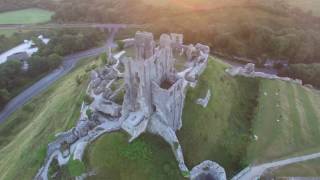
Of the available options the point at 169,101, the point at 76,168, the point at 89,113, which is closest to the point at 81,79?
the point at 89,113

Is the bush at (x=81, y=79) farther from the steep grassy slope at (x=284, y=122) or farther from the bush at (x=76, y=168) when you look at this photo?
the steep grassy slope at (x=284, y=122)

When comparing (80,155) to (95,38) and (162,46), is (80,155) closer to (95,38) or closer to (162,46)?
(162,46)

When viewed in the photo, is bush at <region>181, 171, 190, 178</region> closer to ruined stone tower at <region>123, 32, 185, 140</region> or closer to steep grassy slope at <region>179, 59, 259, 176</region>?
steep grassy slope at <region>179, 59, 259, 176</region>

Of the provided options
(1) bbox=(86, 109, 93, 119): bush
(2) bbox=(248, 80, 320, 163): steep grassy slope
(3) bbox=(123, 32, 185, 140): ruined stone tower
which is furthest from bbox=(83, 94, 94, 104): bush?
(2) bbox=(248, 80, 320, 163): steep grassy slope

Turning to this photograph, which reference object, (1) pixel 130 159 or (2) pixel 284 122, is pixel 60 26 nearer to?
(1) pixel 130 159

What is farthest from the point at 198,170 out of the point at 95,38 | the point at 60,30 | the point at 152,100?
the point at 60,30

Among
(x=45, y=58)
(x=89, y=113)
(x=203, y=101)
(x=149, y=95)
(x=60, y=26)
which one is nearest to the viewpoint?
(x=149, y=95)
